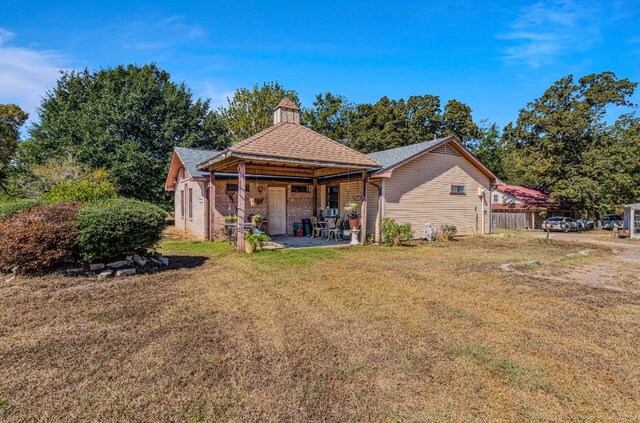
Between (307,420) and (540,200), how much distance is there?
33022mm

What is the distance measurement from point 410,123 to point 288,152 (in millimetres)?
26685

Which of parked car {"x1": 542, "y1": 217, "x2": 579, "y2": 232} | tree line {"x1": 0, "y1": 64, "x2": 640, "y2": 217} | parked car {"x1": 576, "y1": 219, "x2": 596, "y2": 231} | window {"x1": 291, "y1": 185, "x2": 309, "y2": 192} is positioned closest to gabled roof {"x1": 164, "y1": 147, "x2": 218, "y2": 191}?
window {"x1": 291, "y1": 185, "x2": 309, "y2": 192}

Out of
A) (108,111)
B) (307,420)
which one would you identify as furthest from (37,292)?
(108,111)

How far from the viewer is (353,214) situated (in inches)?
539

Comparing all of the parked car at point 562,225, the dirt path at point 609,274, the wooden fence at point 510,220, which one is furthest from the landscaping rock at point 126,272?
the wooden fence at point 510,220

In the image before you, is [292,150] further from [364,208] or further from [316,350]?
[316,350]

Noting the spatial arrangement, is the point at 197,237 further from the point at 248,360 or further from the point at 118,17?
the point at 248,360

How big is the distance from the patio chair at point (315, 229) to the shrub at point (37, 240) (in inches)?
378

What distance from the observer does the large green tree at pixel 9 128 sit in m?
27.1

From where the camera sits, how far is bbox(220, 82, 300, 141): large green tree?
31438mm

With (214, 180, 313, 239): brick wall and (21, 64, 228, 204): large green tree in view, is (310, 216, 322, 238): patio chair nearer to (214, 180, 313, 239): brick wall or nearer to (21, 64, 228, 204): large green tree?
(214, 180, 313, 239): brick wall

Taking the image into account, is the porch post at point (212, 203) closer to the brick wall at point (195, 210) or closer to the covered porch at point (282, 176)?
the covered porch at point (282, 176)

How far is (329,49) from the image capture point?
15.7 m

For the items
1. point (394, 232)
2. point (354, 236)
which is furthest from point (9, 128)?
point (394, 232)
